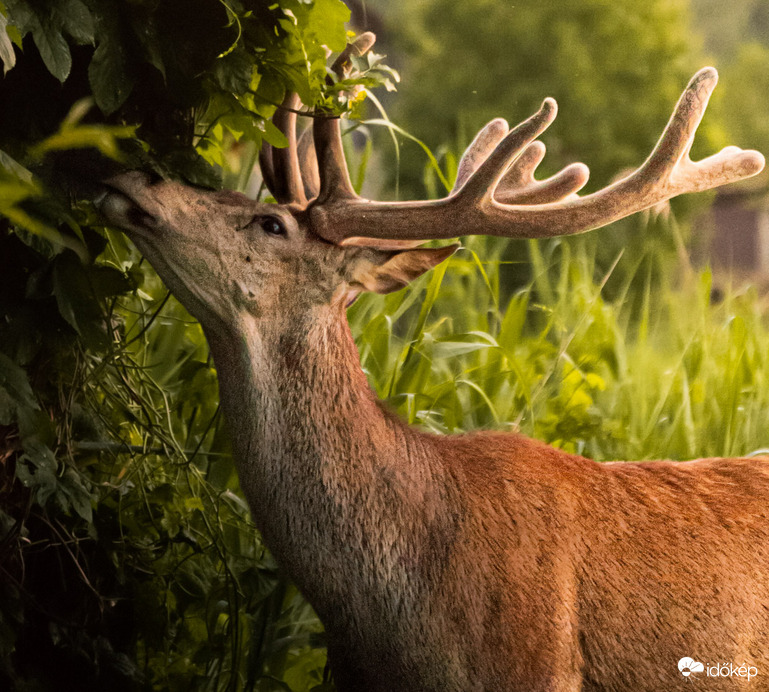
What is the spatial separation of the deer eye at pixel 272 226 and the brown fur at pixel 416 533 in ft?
0.07

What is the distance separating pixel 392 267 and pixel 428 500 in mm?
423

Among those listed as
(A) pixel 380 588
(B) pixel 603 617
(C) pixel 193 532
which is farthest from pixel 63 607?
(B) pixel 603 617

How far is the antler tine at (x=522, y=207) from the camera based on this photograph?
65.6 inches

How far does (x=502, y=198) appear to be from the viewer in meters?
1.96

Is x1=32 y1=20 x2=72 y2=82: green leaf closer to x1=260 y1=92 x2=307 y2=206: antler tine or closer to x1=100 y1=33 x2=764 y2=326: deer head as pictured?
x1=100 y1=33 x2=764 y2=326: deer head

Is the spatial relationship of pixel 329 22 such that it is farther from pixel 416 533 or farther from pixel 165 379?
pixel 165 379

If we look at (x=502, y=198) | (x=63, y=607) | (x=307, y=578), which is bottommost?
(x=63, y=607)

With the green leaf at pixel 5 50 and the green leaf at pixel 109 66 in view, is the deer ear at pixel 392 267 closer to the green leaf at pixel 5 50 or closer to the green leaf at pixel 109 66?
the green leaf at pixel 109 66

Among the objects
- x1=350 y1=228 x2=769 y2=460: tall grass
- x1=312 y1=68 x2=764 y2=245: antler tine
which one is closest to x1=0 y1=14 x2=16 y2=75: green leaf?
x1=312 y1=68 x2=764 y2=245: antler tine

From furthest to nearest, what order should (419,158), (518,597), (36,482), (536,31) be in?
(536,31), (419,158), (36,482), (518,597)

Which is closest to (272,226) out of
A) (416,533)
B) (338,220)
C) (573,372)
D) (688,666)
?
(338,220)

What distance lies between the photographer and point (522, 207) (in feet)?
5.76

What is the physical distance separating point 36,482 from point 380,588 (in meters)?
0.62

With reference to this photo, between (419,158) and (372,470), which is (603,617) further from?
(419,158)
